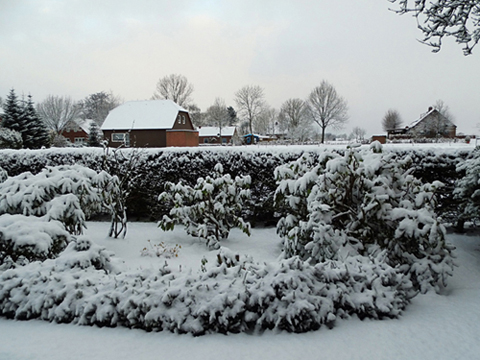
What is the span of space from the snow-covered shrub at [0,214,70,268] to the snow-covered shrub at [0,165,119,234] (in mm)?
658

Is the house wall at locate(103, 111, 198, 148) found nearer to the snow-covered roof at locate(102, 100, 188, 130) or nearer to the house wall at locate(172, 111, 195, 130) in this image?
the house wall at locate(172, 111, 195, 130)

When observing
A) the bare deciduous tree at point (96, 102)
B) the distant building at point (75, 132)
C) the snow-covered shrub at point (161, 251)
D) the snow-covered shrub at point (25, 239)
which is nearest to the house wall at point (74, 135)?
the distant building at point (75, 132)

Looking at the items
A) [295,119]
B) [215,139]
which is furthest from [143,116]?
[295,119]

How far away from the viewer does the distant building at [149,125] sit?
32125 millimetres

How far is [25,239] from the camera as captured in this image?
143 inches

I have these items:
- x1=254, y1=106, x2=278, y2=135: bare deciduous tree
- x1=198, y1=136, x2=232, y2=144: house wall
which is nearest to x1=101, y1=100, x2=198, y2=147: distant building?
x1=198, y1=136, x2=232, y2=144: house wall

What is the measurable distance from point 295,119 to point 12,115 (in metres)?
46.5

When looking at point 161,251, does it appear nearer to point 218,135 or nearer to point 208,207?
point 208,207

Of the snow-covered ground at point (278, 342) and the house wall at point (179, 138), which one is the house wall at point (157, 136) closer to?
the house wall at point (179, 138)

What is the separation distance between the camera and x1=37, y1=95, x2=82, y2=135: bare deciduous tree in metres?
48.7

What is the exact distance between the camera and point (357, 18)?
625 centimetres

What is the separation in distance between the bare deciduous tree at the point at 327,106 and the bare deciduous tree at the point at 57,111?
39.2 metres

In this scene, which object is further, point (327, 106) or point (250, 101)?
point (250, 101)

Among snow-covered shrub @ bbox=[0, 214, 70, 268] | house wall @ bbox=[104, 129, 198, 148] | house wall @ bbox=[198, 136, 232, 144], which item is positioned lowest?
snow-covered shrub @ bbox=[0, 214, 70, 268]
